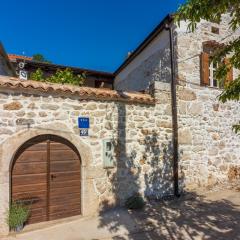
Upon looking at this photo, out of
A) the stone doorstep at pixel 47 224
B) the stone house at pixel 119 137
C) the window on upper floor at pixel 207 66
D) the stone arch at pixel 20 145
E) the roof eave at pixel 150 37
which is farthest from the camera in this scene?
the window on upper floor at pixel 207 66

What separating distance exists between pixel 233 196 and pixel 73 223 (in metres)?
4.75

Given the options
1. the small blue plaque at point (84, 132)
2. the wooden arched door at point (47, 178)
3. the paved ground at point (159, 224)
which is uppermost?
the small blue plaque at point (84, 132)

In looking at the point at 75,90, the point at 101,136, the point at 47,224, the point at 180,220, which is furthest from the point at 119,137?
the point at 47,224

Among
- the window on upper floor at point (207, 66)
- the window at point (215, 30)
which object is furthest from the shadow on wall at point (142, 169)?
Result: the window at point (215, 30)

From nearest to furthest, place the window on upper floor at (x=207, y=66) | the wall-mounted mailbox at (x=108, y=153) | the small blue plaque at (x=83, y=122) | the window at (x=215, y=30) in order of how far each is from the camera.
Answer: the small blue plaque at (x=83, y=122), the wall-mounted mailbox at (x=108, y=153), the window on upper floor at (x=207, y=66), the window at (x=215, y=30)

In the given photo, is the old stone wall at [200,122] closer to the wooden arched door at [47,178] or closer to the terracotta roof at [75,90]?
the terracotta roof at [75,90]

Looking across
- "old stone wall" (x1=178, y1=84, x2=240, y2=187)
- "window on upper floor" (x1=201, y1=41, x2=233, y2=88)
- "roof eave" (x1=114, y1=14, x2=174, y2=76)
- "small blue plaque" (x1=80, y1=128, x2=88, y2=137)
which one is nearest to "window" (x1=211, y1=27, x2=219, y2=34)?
"window on upper floor" (x1=201, y1=41, x2=233, y2=88)

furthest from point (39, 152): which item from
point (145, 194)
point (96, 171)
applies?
point (145, 194)

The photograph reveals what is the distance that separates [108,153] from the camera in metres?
6.80

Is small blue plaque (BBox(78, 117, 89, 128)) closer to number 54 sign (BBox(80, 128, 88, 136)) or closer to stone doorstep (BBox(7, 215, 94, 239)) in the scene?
number 54 sign (BBox(80, 128, 88, 136))

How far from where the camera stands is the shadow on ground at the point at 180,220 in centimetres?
533

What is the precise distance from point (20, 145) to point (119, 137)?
2475mm

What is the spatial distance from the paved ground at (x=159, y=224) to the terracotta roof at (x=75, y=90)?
2.84 m

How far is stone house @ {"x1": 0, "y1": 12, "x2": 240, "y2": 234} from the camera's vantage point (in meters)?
5.80
